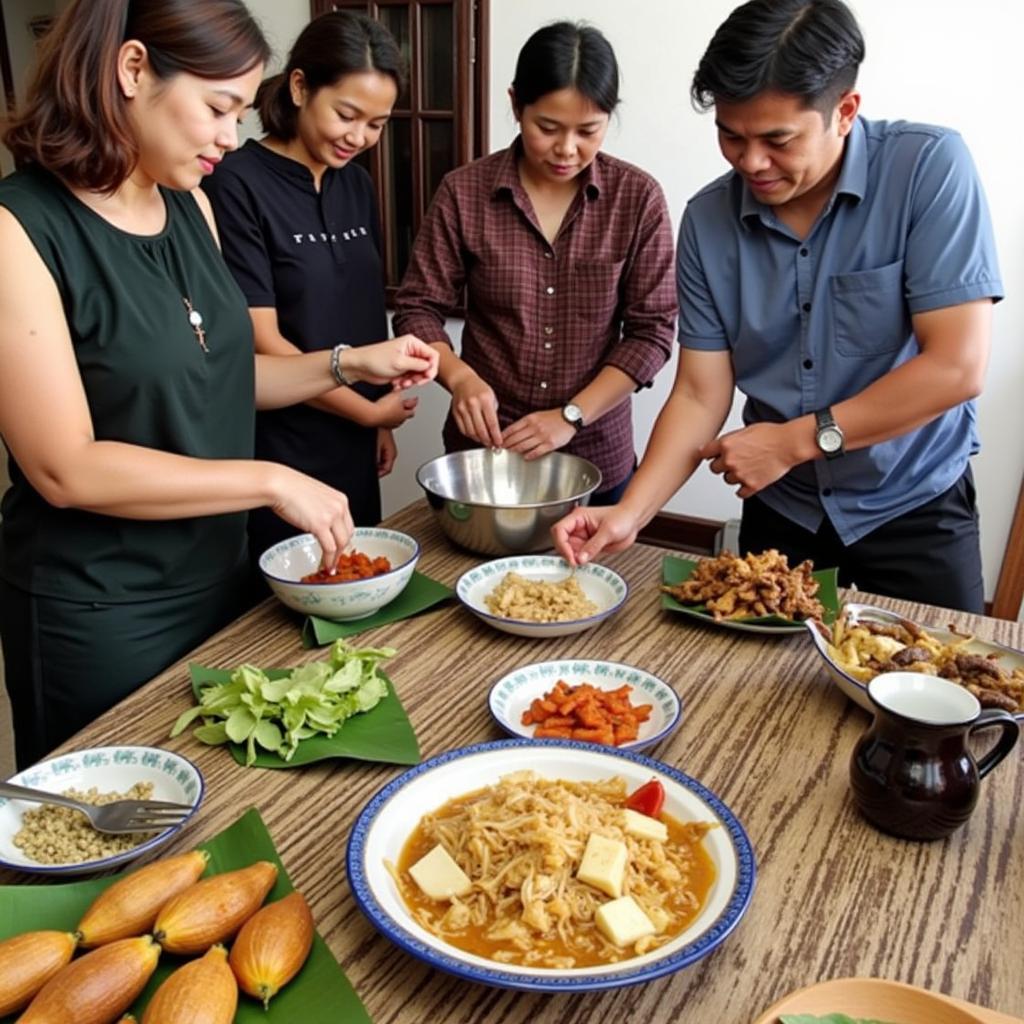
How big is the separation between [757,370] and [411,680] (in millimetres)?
1048

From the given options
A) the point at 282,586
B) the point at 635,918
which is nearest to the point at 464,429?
the point at 282,586

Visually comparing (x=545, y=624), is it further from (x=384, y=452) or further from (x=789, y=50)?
(x=384, y=452)

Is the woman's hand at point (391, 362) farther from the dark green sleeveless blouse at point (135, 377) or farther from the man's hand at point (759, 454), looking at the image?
the man's hand at point (759, 454)

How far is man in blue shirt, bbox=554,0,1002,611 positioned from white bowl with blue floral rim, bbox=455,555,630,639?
56mm

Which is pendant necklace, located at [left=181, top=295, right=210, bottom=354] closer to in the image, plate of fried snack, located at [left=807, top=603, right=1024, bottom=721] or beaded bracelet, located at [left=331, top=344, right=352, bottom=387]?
beaded bracelet, located at [left=331, top=344, right=352, bottom=387]

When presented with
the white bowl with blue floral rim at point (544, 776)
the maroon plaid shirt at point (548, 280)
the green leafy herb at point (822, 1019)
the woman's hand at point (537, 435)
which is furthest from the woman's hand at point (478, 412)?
the green leafy herb at point (822, 1019)

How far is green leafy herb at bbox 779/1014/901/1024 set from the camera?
79 cm

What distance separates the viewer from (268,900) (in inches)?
38.6

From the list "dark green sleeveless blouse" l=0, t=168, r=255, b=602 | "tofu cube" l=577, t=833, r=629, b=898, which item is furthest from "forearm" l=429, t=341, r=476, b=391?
"tofu cube" l=577, t=833, r=629, b=898

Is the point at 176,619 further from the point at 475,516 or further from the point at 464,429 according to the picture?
the point at 464,429

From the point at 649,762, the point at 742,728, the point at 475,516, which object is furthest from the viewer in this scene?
the point at 475,516

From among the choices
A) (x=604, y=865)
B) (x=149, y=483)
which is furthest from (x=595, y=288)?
(x=604, y=865)

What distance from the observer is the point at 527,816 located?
106 cm

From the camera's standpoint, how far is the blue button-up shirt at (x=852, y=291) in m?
1.75
